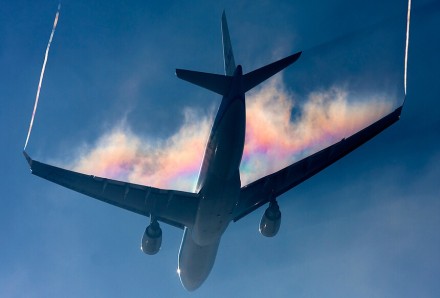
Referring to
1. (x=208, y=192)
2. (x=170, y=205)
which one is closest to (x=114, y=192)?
(x=170, y=205)

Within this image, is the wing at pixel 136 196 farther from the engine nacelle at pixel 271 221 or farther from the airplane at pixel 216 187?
the engine nacelle at pixel 271 221

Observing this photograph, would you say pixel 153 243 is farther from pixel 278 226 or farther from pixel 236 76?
pixel 236 76

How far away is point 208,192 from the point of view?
21.6m

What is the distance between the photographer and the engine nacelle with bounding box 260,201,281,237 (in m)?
24.6

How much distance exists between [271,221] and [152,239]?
6622mm

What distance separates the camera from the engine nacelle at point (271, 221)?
2459 cm

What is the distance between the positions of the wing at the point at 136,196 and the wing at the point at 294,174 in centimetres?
297

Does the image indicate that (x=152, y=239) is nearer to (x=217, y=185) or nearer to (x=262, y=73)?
(x=217, y=185)

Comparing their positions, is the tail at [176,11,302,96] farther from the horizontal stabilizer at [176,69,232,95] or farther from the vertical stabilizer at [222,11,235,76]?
the vertical stabilizer at [222,11,235,76]

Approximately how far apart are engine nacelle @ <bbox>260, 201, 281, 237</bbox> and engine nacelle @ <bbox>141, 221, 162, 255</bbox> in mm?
5777

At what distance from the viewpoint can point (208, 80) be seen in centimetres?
1959

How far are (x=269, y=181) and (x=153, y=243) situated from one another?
735 cm

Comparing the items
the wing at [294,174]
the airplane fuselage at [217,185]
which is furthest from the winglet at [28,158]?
the wing at [294,174]

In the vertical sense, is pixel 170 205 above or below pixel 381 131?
below
